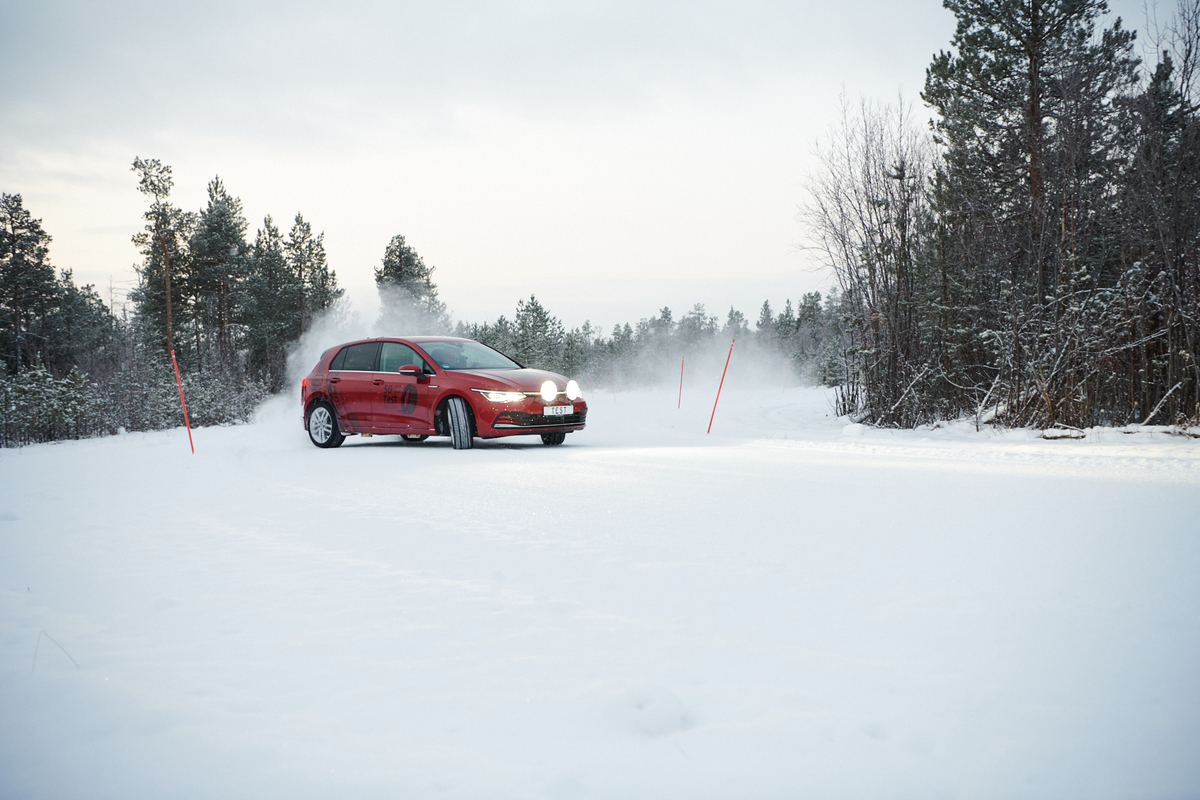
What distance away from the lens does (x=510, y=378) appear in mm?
10078

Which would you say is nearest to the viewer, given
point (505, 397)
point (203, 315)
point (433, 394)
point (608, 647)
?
point (608, 647)

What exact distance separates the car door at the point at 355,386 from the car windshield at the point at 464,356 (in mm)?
916

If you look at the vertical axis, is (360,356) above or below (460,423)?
above

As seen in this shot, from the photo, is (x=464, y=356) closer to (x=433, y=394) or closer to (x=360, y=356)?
(x=433, y=394)

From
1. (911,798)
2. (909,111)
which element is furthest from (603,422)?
(911,798)

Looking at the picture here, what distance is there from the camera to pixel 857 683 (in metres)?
2.38

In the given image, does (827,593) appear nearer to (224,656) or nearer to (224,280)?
(224,656)

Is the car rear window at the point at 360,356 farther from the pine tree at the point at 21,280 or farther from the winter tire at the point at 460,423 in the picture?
the pine tree at the point at 21,280

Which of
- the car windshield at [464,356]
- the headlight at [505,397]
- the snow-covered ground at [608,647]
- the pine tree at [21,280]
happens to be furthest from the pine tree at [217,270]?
the snow-covered ground at [608,647]

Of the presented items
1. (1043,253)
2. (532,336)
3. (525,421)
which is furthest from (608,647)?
(532,336)

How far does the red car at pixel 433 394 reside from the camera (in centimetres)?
993

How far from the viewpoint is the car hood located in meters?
9.91

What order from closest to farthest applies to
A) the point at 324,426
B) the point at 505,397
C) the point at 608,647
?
the point at 608,647 < the point at 505,397 < the point at 324,426

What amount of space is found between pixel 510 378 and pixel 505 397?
1.11 ft
